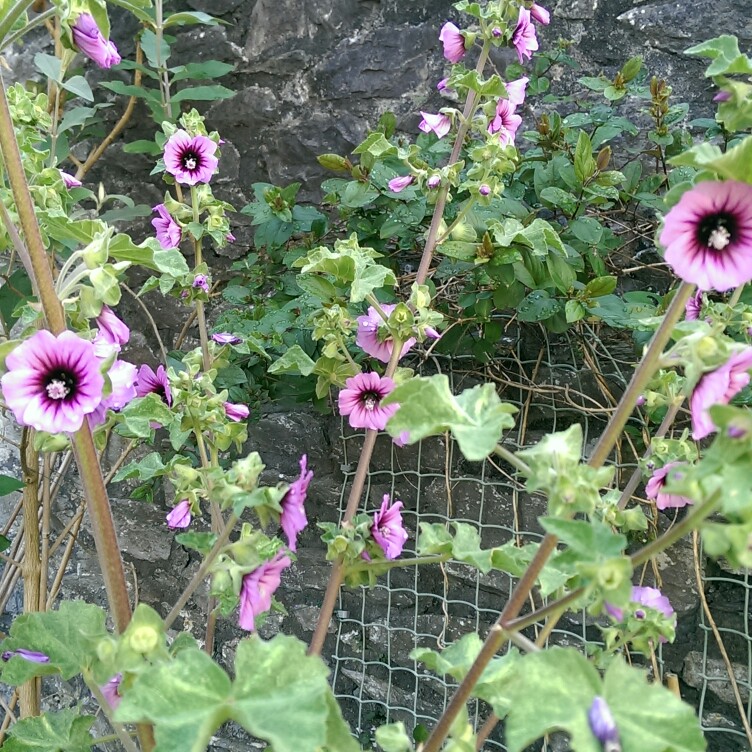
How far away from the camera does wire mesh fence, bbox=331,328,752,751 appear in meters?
1.32

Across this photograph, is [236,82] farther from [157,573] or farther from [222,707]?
[222,707]

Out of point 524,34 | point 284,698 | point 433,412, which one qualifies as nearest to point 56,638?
point 284,698

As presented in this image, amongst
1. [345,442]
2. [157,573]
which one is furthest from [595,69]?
[157,573]

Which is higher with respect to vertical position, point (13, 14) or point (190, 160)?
point (190, 160)

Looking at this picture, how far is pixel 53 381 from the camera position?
54cm

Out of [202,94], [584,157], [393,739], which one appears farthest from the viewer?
[202,94]

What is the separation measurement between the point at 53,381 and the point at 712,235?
485 mm

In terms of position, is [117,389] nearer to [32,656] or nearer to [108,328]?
[108,328]

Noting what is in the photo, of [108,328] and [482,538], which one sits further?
[482,538]

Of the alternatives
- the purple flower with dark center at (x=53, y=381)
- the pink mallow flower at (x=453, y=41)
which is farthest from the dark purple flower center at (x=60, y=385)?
the pink mallow flower at (x=453, y=41)

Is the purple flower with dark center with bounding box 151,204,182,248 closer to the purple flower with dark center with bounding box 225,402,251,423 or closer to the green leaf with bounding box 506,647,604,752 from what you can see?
the purple flower with dark center with bounding box 225,402,251,423

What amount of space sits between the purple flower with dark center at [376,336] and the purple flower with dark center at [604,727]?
520mm

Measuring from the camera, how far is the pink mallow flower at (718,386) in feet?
1.48

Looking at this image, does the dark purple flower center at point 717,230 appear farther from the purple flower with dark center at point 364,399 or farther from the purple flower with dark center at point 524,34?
the purple flower with dark center at point 524,34
